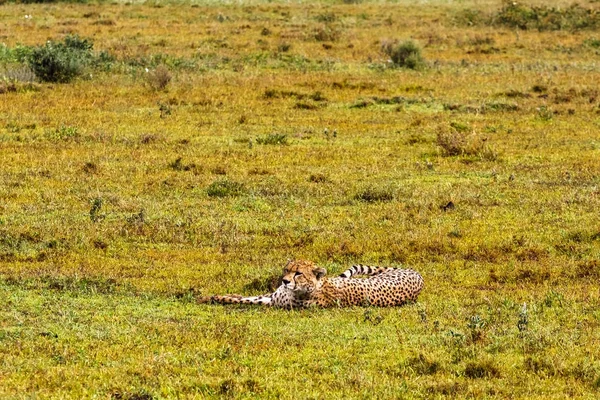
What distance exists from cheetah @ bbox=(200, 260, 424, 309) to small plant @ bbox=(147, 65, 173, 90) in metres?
15.1

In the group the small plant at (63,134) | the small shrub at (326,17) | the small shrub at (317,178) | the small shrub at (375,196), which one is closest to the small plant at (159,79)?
the small plant at (63,134)

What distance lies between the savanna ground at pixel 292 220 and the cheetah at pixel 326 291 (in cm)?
22

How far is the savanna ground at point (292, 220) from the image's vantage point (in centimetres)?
822

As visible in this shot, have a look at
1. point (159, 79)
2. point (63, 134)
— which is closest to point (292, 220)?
point (63, 134)

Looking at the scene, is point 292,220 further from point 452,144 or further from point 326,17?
point 326,17

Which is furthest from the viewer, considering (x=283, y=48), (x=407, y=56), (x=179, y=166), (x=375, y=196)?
(x=283, y=48)

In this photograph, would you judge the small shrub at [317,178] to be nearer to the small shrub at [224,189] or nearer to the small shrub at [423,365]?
the small shrub at [224,189]

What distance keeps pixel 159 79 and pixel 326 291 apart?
1549 centimetres

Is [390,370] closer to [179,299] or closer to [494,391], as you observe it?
[494,391]

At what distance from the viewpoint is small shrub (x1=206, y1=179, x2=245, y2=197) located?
1522cm

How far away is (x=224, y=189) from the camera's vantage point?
50.0ft

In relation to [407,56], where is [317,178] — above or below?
above

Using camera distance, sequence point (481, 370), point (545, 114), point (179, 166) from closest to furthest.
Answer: point (481, 370), point (179, 166), point (545, 114)

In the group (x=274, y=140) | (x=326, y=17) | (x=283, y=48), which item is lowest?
(x=326, y=17)
